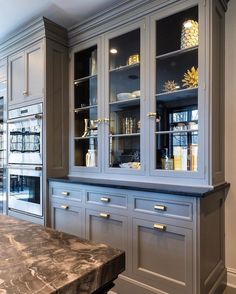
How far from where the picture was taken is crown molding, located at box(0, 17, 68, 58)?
2.63 metres

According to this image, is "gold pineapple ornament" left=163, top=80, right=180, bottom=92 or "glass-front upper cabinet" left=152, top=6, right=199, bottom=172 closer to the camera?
"glass-front upper cabinet" left=152, top=6, right=199, bottom=172

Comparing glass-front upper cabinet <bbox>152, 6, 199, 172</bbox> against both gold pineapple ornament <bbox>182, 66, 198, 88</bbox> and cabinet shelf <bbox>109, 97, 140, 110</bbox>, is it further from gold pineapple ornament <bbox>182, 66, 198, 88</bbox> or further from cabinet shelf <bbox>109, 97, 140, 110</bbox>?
cabinet shelf <bbox>109, 97, 140, 110</bbox>

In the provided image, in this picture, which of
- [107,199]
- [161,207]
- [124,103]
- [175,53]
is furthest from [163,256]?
[175,53]

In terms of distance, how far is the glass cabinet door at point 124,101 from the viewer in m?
2.33

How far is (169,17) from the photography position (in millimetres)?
2123

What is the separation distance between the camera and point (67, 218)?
2498 millimetres

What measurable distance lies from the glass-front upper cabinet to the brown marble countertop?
139 centimetres

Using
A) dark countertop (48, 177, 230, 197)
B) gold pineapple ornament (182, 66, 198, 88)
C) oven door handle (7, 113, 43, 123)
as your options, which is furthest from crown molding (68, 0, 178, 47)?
dark countertop (48, 177, 230, 197)

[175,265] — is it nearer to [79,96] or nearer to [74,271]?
[74,271]

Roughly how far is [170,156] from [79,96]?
1.33 m

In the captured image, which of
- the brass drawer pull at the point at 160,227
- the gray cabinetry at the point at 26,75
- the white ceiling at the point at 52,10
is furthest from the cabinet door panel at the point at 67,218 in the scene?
the white ceiling at the point at 52,10

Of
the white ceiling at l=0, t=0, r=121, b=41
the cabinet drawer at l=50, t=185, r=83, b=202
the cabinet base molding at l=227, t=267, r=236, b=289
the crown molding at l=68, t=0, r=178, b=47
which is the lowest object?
the cabinet base molding at l=227, t=267, r=236, b=289

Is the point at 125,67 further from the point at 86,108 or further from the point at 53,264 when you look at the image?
the point at 53,264

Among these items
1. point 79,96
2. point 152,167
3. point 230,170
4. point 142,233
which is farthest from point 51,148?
point 230,170
